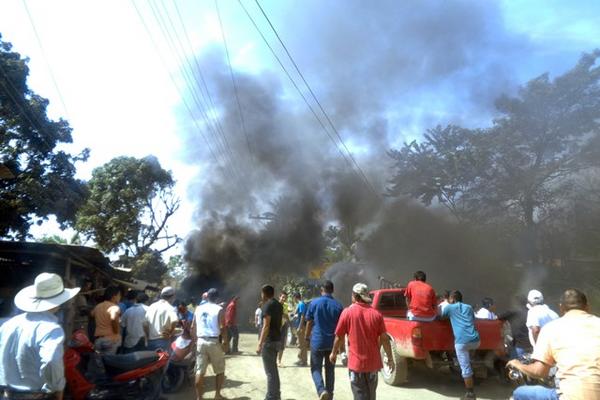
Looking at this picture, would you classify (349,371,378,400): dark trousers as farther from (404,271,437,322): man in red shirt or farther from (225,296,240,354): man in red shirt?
(225,296,240,354): man in red shirt

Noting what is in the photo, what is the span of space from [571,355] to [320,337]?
324 centimetres

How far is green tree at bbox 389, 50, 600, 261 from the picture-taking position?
17328 millimetres

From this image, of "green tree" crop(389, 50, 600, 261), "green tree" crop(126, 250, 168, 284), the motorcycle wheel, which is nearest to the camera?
the motorcycle wheel

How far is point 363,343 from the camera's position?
4.46 m

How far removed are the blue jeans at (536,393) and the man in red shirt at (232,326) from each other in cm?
815

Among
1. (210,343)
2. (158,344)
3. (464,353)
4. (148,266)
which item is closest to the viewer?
(210,343)

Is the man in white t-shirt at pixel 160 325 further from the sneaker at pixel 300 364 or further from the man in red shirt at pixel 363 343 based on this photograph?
the sneaker at pixel 300 364

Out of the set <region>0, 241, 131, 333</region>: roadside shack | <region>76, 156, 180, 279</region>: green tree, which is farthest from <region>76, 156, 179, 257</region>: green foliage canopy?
<region>0, 241, 131, 333</region>: roadside shack

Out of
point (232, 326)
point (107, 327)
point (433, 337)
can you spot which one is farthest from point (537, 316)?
point (232, 326)

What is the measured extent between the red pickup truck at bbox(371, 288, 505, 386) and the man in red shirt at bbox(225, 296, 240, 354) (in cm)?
473

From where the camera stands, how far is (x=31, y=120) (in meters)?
14.3

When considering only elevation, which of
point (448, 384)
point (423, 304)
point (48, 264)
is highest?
point (48, 264)

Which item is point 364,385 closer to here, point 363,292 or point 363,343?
point 363,343

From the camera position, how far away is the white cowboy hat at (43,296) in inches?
120
